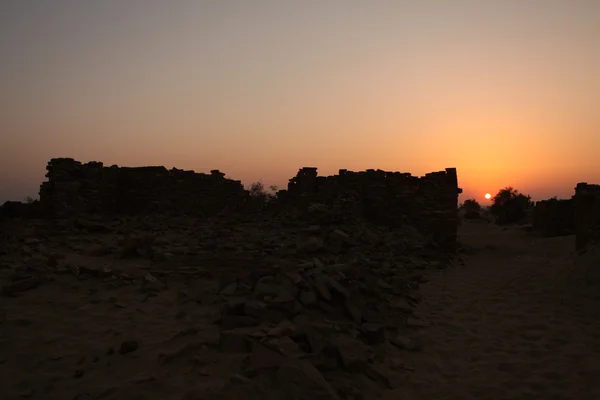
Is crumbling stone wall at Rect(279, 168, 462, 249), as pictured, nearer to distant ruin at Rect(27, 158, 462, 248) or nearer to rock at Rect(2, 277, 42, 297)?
distant ruin at Rect(27, 158, 462, 248)

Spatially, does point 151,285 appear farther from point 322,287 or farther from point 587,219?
point 587,219

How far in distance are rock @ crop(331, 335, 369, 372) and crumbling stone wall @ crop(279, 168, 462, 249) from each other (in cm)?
892

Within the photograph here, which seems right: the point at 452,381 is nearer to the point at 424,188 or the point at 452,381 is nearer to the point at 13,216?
the point at 424,188

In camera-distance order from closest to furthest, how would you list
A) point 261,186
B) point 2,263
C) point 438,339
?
1. point 438,339
2. point 2,263
3. point 261,186

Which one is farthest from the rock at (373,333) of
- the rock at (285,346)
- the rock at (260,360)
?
the rock at (260,360)

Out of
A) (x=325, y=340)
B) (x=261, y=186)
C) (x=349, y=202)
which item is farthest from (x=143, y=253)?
(x=261, y=186)

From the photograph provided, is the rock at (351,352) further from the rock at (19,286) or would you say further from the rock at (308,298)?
the rock at (19,286)

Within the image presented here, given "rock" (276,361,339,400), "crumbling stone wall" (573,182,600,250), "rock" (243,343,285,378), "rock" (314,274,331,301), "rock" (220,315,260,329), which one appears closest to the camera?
"rock" (276,361,339,400)

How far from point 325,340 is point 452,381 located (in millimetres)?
1573

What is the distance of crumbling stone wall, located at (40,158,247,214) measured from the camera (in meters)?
12.3

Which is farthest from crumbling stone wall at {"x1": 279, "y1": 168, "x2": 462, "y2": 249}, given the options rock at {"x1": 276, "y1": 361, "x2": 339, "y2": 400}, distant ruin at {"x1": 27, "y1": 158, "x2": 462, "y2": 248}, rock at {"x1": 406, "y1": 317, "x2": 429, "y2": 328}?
rock at {"x1": 276, "y1": 361, "x2": 339, "y2": 400}

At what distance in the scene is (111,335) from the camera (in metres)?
5.24

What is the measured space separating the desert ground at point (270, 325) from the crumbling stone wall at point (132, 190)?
1.84 m

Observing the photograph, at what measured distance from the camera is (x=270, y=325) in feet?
18.1
